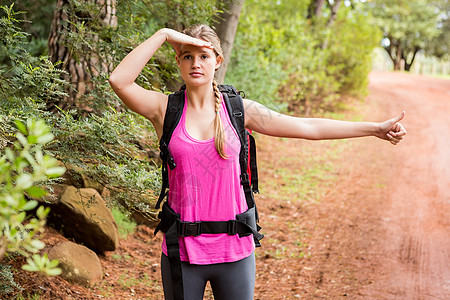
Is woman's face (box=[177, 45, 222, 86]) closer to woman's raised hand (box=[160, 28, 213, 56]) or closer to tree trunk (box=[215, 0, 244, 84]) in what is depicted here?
woman's raised hand (box=[160, 28, 213, 56])

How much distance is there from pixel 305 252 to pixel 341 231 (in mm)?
1038

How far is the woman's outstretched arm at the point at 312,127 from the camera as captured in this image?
8.77 feet

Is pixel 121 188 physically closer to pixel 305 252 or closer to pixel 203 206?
pixel 203 206

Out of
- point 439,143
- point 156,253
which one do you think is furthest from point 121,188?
point 439,143

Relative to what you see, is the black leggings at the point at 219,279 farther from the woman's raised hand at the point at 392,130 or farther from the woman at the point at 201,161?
the woman's raised hand at the point at 392,130

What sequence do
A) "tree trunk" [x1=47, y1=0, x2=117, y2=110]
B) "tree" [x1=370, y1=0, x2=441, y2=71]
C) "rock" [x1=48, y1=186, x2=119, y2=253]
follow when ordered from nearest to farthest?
1. "tree trunk" [x1=47, y1=0, x2=117, y2=110]
2. "rock" [x1=48, y1=186, x2=119, y2=253]
3. "tree" [x1=370, y1=0, x2=441, y2=71]

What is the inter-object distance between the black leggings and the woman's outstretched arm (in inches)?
30.3

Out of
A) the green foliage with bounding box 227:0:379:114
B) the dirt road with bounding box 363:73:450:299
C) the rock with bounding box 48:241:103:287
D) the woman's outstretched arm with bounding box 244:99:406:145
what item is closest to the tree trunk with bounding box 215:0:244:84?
the green foliage with bounding box 227:0:379:114

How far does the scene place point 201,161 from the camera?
2.45m

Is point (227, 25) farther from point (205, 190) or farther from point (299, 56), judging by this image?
point (299, 56)

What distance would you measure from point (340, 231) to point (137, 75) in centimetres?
586

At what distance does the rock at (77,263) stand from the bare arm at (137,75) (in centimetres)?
272

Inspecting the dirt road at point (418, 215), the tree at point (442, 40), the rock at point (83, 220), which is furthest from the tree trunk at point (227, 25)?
the tree at point (442, 40)

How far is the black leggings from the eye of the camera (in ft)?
8.20
